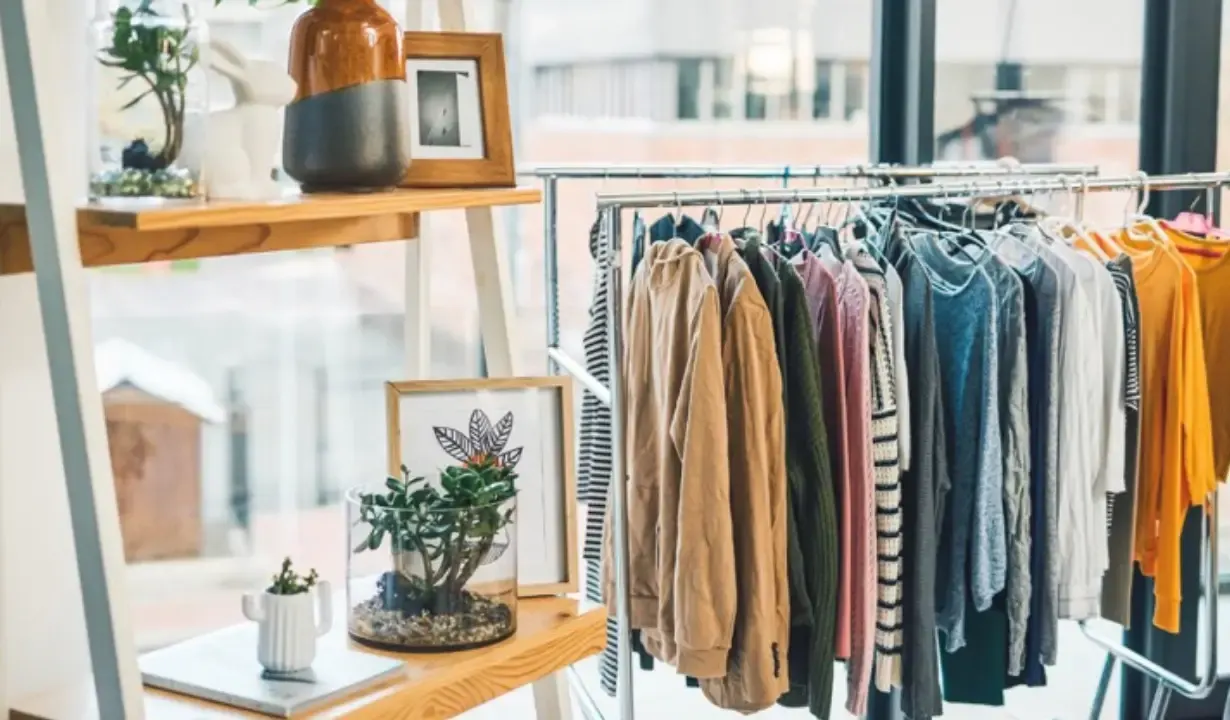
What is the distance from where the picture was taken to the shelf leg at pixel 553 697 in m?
1.99

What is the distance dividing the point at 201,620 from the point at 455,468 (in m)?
1.00

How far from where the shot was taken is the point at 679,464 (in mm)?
2141

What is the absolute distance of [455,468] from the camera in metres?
1.75

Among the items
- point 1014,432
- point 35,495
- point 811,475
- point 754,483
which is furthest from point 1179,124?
point 35,495

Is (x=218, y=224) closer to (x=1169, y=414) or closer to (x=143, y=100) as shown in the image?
(x=143, y=100)

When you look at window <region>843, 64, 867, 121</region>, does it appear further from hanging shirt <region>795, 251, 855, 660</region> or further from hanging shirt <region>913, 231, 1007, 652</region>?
hanging shirt <region>795, 251, 855, 660</region>

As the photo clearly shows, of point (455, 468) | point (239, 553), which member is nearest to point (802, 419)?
point (455, 468)

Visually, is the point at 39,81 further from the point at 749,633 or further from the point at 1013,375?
the point at 1013,375

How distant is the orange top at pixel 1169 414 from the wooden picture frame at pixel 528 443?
114cm

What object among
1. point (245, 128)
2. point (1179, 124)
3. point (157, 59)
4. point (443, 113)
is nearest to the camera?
point (157, 59)

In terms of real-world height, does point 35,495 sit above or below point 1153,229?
below

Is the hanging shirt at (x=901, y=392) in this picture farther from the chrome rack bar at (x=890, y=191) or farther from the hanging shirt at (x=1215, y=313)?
the hanging shirt at (x=1215, y=313)

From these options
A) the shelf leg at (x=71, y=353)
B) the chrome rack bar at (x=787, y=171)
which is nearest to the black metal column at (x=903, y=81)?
the chrome rack bar at (x=787, y=171)

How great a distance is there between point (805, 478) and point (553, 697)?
49cm
